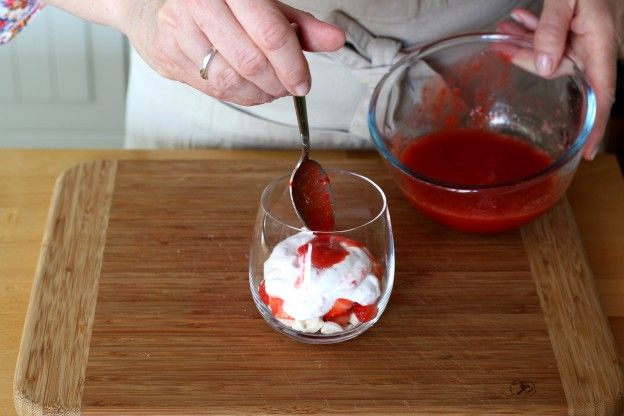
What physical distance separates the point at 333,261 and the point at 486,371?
0.19m

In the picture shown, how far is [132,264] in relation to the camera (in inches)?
41.8

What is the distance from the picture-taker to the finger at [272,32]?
84 cm

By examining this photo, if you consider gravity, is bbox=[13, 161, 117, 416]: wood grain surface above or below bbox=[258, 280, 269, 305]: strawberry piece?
below

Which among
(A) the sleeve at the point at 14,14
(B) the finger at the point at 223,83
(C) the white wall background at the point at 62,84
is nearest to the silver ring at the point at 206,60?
(B) the finger at the point at 223,83

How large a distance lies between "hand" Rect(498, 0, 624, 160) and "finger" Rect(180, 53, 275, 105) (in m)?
0.36

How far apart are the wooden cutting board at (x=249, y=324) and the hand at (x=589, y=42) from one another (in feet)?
0.45

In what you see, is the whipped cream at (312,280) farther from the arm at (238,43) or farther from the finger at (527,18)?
the finger at (527,18)

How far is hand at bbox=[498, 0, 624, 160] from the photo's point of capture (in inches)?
43.8

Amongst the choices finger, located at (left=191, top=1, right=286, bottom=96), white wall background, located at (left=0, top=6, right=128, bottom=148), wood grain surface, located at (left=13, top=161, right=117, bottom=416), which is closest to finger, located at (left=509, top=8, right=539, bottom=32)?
finger, located at (left=191, top=1, right=286, bottom=96)

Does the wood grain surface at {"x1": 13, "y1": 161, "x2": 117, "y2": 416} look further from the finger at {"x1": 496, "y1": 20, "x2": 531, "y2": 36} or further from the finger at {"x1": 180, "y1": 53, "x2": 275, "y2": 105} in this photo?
the finger at {"x1": 496, "y1": 20, "x2": 531, "y2": 36}

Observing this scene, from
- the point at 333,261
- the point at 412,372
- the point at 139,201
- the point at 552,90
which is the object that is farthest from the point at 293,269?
the point at 552,90

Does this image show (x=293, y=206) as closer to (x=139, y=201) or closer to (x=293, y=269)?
(x=293, y=269)

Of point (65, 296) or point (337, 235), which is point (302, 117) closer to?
point (337, 235)

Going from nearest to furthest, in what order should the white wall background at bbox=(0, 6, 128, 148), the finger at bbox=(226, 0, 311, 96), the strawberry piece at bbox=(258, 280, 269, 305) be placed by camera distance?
the finger at bbox=(226, 0, 311, 96) < the strawberry piece at bbox=(258, 280, 269, 305) < the white wall background at bbox=(0, 6, 128, 148)
